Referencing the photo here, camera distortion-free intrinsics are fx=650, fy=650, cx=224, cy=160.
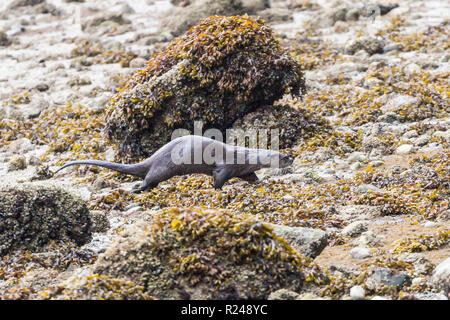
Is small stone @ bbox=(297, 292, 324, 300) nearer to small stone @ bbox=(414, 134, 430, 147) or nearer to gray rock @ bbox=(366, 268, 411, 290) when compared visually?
gray rock @ bbox=(366, 268, 411, 290)

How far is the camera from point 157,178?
752 centimetres

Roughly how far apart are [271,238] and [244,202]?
2176 millimetres

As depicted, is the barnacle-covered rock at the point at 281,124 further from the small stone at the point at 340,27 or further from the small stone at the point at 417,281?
the small stone at the point at 340,27

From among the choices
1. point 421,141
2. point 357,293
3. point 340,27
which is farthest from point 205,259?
point 340,27

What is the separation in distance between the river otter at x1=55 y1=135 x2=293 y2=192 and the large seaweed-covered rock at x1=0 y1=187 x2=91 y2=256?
3.69ft

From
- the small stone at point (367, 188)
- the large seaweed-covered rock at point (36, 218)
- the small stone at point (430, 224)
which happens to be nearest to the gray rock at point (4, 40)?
the large seaweed-covered rock at point (36, 218)

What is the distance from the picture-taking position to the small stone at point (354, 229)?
6089 mm

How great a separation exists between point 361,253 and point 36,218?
3002mm

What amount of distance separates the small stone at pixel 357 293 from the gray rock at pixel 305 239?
2.35 ft

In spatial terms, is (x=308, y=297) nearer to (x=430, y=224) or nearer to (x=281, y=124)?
(x=430, y=224)

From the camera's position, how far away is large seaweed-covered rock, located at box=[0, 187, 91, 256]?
19.8 ft

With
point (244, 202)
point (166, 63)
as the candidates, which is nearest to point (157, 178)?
point (244, 202)

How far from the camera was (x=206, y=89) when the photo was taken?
8.84m

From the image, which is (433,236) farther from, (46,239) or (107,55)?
(107,55)
